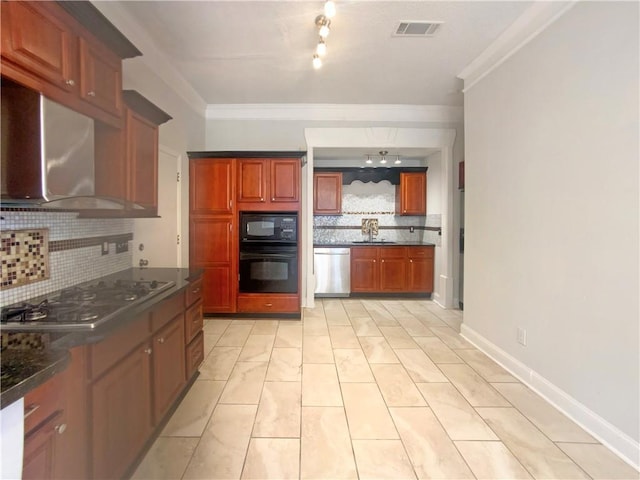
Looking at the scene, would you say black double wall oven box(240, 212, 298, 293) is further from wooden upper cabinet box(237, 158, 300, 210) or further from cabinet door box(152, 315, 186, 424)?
cabinet door box(152, 315, 186, 424)

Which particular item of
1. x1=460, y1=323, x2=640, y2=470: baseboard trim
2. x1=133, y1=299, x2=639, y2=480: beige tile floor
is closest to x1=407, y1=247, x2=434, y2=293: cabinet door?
x1=133, y1=299, x2=639, y2=480: beige tile floor

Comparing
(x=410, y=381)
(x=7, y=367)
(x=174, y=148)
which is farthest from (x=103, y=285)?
(x=410, y=381)

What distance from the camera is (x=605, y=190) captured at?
1.79 meters

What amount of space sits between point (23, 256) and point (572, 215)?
3150 mm

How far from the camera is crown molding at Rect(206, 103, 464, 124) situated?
170 inches

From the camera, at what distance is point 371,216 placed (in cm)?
585

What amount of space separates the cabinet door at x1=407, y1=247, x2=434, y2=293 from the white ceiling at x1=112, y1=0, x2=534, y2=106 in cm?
233

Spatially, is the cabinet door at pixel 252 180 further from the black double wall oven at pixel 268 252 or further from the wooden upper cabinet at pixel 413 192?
the wooden upper cabinet at pixel 413 192

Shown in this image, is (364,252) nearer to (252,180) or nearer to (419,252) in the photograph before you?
(419,252)

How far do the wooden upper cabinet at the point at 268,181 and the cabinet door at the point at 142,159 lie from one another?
60.9 inches

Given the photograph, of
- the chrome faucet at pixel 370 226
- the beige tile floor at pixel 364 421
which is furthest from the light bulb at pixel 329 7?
the chrome faucet at pixel 370 226

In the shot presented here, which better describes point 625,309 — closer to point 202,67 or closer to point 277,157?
point 277,157

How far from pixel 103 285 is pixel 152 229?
3.73ft

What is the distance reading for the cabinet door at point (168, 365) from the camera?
5.79ft
